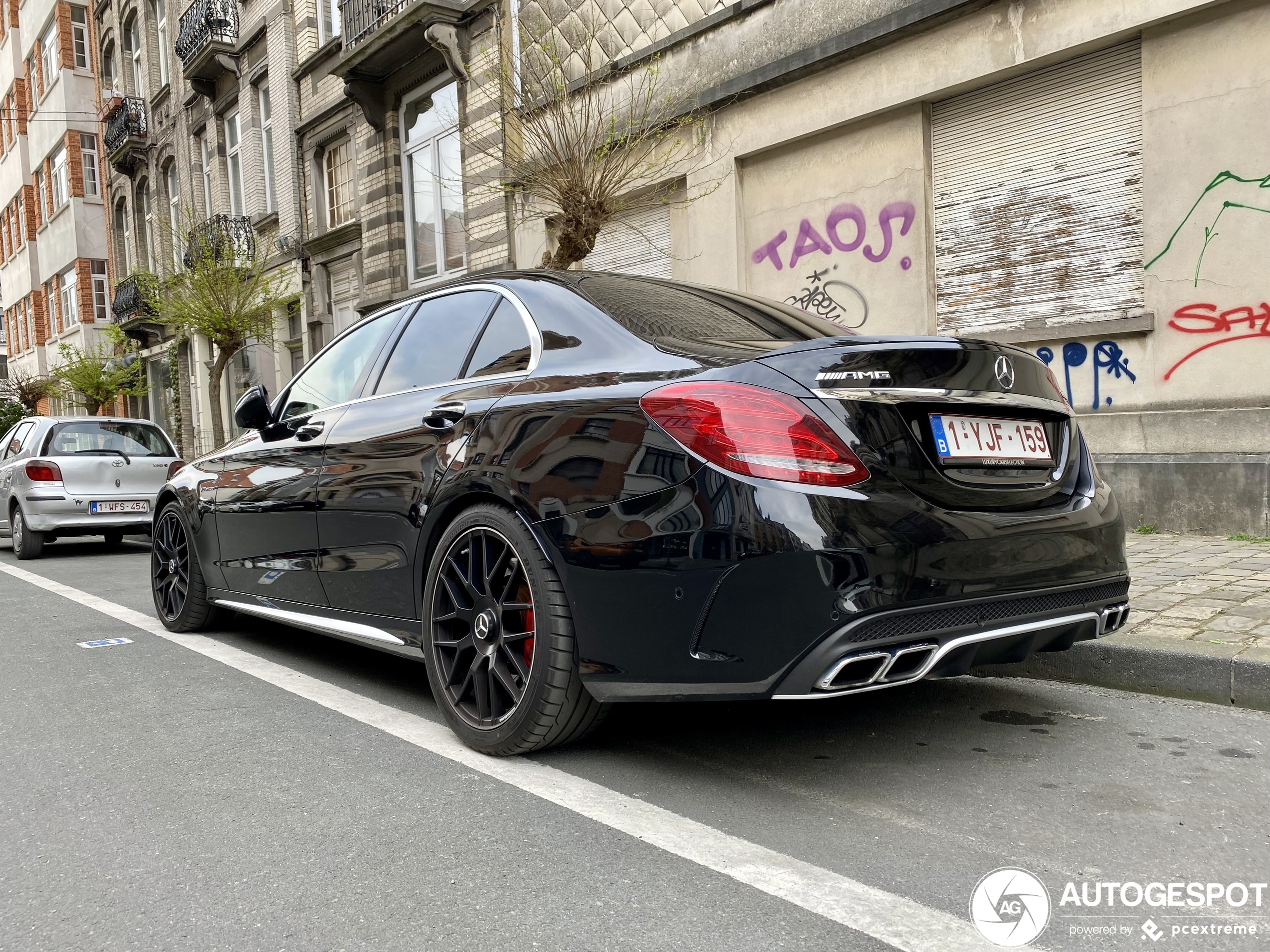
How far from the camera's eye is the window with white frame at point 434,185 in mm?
15766

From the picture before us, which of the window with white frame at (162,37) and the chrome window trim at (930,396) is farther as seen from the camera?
the window with white frame at (162,37)

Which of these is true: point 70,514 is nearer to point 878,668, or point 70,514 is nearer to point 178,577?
point 178,577

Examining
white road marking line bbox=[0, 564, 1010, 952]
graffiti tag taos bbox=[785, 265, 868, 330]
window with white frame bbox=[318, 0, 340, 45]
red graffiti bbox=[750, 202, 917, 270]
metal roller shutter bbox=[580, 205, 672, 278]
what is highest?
window with white frame bbox=[318, 0, 340, 45]

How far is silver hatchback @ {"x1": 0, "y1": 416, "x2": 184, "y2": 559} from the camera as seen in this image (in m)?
10.7

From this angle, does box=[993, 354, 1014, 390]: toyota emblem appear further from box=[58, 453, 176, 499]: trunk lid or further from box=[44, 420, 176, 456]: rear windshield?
box=[44, 420, 176, 456]: rear windshield

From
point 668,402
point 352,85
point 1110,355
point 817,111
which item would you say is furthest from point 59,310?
point 668,402

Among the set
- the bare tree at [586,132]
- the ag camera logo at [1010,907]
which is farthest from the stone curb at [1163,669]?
the bare tree at [586,132]

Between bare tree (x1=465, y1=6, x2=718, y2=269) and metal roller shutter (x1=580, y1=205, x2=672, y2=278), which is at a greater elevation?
bare tree (x1=465, y1=6, x2=718, y2=269)

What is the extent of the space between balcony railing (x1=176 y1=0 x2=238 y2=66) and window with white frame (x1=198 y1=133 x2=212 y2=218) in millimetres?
2168

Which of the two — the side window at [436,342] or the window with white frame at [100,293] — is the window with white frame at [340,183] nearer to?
the side window at [436,342]

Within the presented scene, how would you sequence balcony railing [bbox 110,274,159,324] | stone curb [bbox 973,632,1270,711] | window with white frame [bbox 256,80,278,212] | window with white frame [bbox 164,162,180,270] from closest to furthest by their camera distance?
stone curb [bbox 973,632,1270,711], window with white frame [bbox 256,80,278,212], window with white frame [bbox 164,162,180,270], balcony railing [bbox 110,274,159,324]

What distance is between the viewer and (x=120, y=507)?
10844 millimetres

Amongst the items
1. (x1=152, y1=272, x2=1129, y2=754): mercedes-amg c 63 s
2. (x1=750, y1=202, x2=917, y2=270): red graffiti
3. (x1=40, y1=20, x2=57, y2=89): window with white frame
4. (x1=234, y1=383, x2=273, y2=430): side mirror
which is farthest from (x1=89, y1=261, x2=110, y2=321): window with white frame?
(x1=152, y1=272, x2=1129, y2=754): mercedes-amg c 63 s

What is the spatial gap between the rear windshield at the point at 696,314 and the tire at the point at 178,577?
301 centimetres
